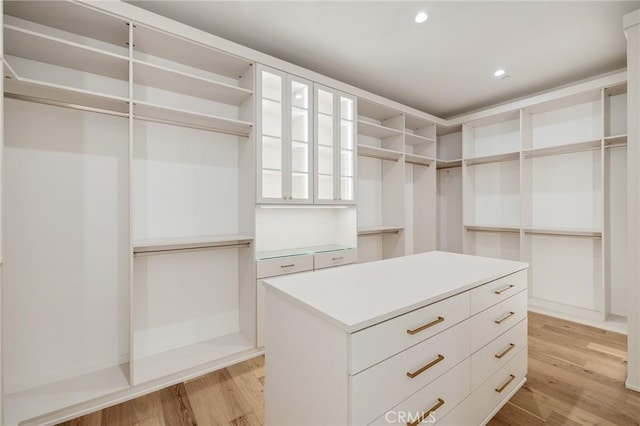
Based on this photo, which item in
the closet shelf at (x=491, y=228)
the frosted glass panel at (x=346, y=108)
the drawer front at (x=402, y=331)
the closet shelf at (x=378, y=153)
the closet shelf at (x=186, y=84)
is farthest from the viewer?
the closet shelf at (x=491, y=228)

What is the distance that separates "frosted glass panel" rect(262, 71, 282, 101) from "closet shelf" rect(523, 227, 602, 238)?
11.2ft

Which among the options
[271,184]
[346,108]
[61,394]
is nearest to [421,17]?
[346,108]

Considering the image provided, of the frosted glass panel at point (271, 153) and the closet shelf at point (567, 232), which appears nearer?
the frosted glass panel at point (271, 153)

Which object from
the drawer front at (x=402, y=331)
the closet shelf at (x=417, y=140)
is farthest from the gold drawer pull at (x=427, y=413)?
the closet shelf at (x=417, y=140)

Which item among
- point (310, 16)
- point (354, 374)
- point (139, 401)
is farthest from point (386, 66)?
point (139, 401)

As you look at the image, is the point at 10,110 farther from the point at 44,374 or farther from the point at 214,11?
the point at 44,374

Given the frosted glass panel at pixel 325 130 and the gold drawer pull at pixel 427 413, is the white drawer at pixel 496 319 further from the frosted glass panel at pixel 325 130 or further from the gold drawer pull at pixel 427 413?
the frosted glass panel at pixel 325 130

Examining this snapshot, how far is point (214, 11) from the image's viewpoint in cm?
210

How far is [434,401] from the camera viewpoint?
122 centimetres

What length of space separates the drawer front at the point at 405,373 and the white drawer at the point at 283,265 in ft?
5.12

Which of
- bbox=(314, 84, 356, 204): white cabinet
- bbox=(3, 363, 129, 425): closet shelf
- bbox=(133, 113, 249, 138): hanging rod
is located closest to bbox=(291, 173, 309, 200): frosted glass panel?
bbox=(314, 84, 356, 204): white cabinet

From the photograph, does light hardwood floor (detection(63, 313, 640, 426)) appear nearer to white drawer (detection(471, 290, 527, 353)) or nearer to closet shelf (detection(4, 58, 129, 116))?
white drawer (detection(471, 290, 527, 353))

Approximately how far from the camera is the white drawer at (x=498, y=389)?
150 cm

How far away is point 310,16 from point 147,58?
1357 mm
